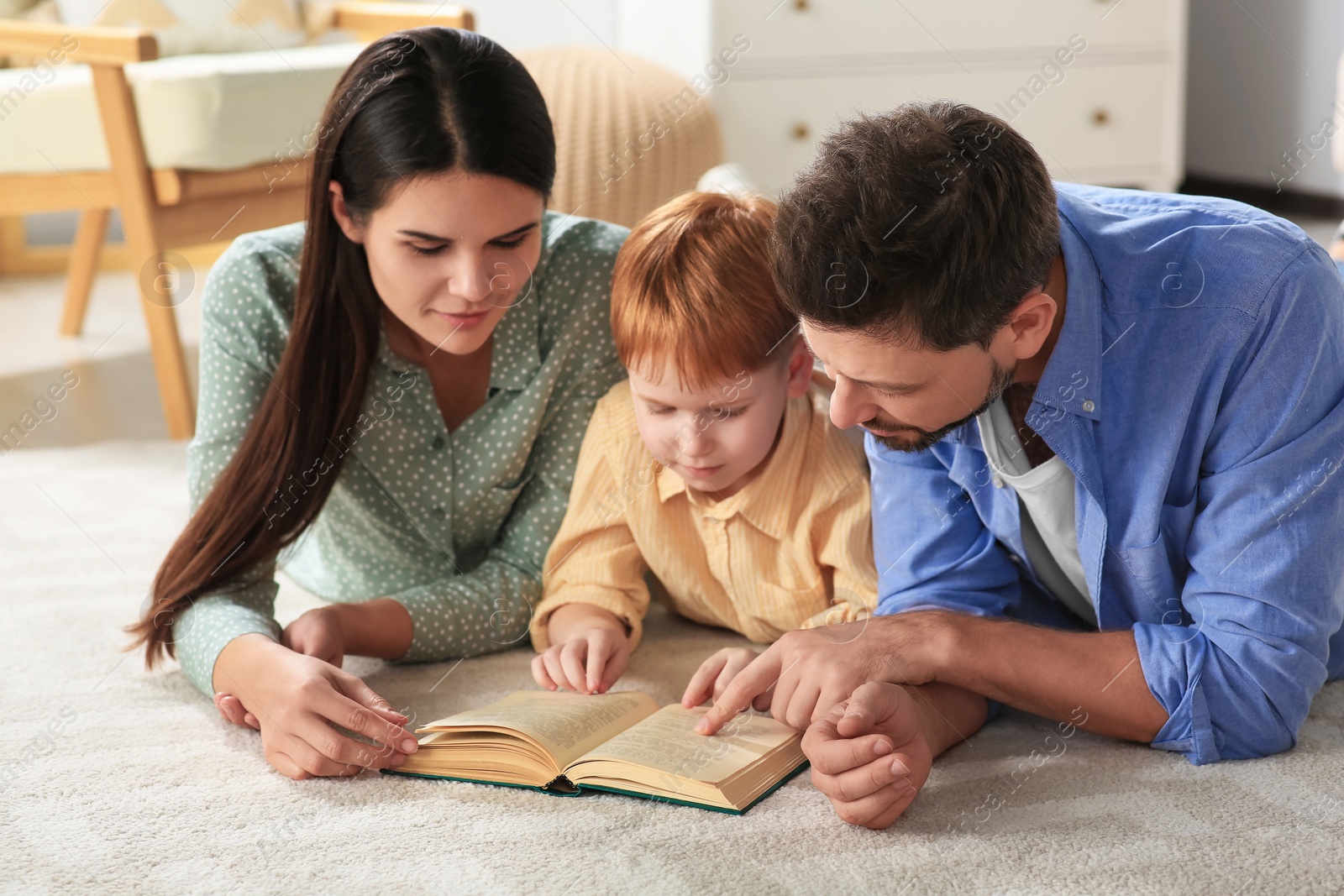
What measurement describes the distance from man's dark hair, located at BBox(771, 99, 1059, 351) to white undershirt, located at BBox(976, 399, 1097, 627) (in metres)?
0.15

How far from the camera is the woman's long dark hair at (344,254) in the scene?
1158 mm

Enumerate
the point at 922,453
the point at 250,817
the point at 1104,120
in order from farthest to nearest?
the point at 1104,120 < the point at 922,453 < the point at 250,817

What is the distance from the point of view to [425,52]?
118 centimetres

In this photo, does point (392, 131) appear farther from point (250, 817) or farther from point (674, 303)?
point (250, 817)

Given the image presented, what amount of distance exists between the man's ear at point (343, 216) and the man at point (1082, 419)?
472 millimetres

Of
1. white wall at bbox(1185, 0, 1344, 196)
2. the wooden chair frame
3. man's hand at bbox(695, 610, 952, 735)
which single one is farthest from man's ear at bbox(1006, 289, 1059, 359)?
white wall at bbox(1185, 0, 1344, 196)

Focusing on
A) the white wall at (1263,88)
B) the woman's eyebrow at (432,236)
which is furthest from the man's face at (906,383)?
the white wall at (1263,88)

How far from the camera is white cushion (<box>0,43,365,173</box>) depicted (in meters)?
2.05

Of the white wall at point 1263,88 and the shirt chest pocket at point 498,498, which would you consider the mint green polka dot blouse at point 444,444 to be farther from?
the white wall at point 1263,88

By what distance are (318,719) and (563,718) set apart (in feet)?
0.64

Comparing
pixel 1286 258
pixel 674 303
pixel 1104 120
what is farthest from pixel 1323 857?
pixel 1104 120

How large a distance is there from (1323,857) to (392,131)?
0.94 metres

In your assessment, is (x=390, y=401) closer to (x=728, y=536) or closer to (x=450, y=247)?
(x=450, y=247)

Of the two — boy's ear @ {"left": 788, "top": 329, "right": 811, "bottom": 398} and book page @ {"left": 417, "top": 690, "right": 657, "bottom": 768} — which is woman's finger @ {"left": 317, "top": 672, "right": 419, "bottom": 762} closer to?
book page @ {"left": 417, "top": 690, "right": 657, "bottom": 768}
